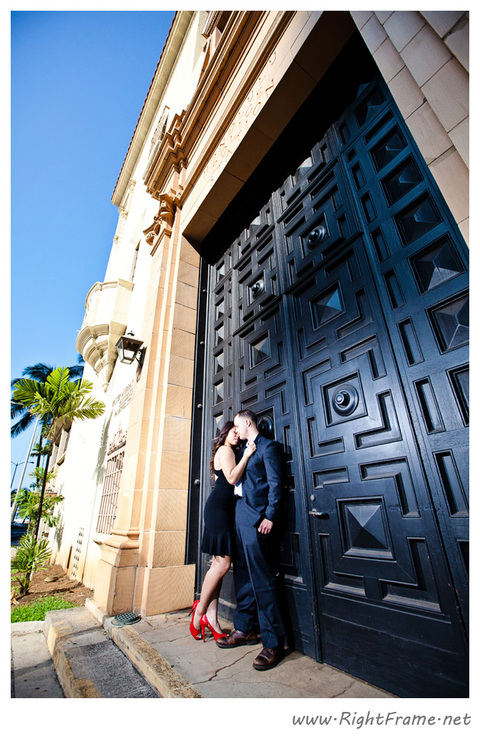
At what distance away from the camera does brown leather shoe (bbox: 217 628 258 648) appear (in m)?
2.31

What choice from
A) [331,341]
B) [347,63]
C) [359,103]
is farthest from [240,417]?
[347,63]

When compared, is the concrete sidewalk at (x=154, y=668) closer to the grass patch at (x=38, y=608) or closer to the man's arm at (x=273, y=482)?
the man's arm at (x=273, y=482)

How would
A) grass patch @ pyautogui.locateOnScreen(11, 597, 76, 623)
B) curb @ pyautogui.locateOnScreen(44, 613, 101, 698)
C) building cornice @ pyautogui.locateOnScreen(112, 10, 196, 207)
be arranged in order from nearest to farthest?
curb @ pyautogui.locateOnScreen(44, 613, 101, 698), grass patch @ pyautogui.locateOnScreen(11, 597, 76, 623), building cornice @ pyautogui.locateOnScreen(112, 10, 196, 207)

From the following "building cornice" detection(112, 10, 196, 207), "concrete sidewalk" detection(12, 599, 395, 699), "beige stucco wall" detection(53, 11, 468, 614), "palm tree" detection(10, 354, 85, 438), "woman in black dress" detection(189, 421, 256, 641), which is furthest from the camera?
"palm tree" detection(10, 354, 85, 438)

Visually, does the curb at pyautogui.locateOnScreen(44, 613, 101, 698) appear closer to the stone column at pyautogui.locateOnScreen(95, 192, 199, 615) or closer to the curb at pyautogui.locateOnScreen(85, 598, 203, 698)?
the curb at pyautogui.locateOnScreen(85, 598, 203, 698)

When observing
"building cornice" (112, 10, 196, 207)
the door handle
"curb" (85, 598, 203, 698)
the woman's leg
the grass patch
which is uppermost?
"building cornice" (112, 10, 196, 207)

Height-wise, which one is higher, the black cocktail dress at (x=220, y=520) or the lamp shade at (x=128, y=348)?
Answer: the lamp shade at (x=128, y=348)

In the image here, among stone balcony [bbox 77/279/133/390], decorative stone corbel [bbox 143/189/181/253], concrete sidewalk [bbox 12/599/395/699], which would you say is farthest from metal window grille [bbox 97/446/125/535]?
decorative stone corbel [bbox 143/189/181/253]

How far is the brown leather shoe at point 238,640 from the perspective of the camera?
2311mm

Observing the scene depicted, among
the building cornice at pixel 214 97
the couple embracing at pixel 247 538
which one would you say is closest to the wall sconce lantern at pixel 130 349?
the couple embracing at pixel 247 538

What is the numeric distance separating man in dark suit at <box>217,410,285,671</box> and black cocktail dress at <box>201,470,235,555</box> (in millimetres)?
93

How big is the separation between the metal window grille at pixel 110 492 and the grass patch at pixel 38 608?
1.10m

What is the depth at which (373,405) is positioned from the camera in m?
2.04
